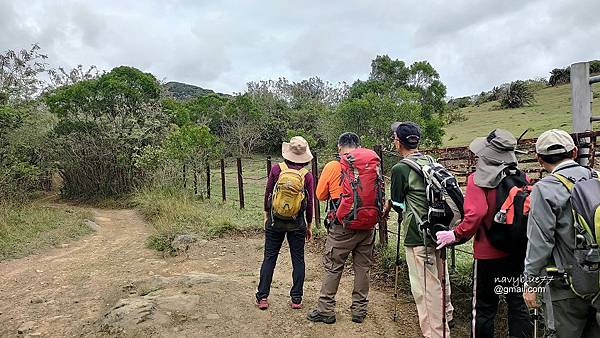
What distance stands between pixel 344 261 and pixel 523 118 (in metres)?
19.9

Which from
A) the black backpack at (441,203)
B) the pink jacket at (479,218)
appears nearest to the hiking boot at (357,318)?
the black backpack at (441,203)

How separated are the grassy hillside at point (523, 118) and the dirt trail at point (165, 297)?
12662 millimetres

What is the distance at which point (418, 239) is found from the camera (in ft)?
11.9

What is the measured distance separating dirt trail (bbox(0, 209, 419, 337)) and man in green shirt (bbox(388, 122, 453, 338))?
601mm

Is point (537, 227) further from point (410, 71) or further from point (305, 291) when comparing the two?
point (410, 71)

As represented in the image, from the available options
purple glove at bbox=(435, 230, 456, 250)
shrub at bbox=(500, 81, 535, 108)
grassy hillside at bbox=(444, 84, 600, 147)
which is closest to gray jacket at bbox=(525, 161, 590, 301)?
purple glove at bbox=(435, 230, 456, 250)

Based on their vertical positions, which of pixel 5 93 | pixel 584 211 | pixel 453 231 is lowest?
pixel 453 231

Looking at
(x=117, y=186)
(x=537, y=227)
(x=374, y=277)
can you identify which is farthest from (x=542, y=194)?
(x=117, y=186)

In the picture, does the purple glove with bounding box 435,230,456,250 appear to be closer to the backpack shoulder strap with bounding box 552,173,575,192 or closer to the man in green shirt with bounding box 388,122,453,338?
the man in green shirt with bounding box 388,122,453,338

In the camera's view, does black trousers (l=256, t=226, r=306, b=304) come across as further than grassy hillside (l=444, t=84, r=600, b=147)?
No

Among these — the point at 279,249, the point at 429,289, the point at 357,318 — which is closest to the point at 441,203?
the point at 429,289

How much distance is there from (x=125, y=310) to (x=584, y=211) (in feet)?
12.8

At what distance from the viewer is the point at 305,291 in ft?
17.0

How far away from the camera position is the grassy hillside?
1788 centimetres
